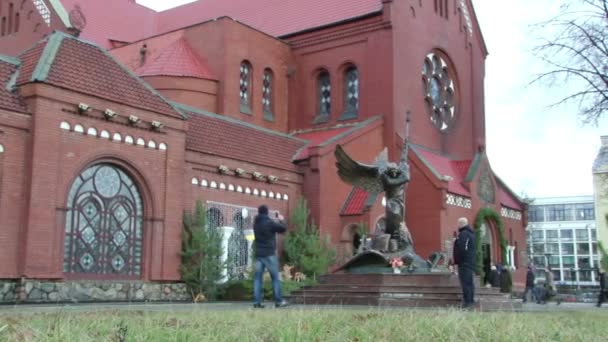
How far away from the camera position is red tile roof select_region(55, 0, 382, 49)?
1407 inches

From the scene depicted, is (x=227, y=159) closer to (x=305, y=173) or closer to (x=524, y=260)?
(x=305, y=173)

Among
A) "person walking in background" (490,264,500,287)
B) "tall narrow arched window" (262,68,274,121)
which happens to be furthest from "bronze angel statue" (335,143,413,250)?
"tall narrow arched window" (262,68,274,121)

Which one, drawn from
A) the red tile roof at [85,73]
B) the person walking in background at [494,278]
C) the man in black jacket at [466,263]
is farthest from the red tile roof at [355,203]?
the man in black jacket at [466,263]

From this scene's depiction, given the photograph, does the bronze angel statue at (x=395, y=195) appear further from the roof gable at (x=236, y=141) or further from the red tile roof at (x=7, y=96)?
the red tile roof at (x=7, y=96)

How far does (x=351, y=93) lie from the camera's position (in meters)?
35.2

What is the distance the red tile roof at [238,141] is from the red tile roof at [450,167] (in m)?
6.46

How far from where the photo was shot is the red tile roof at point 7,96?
64.5ft

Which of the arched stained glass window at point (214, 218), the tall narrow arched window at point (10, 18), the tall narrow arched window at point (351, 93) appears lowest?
the arched stained glass window at point (214, 218)

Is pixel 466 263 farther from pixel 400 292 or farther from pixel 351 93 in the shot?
pixel 351 93

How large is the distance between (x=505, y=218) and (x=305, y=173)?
13946mm

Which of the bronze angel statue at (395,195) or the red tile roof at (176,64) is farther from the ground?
the red tile roof at (176,64)

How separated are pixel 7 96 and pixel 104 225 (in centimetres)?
467

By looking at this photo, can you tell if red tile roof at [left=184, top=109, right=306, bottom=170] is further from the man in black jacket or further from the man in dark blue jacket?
the man in black jacket

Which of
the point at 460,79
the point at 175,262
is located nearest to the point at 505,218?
the point at 460,79
